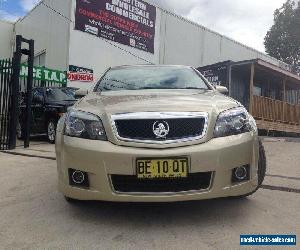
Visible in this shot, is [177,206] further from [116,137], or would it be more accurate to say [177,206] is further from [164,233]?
[116,137]

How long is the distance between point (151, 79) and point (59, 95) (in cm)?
626

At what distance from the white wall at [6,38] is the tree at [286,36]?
72.0 ft

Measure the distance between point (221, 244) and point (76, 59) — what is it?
12952 mm

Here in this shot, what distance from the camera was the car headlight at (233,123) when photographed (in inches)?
121

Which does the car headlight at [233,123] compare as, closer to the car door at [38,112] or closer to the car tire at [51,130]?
the car tire at [51,130]

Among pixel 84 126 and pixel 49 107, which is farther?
pixel 49 107

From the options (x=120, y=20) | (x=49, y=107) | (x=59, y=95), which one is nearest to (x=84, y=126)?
(x=49, y=107)

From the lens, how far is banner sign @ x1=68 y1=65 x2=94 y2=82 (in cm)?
1409

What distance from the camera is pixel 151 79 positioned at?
4.43 meters

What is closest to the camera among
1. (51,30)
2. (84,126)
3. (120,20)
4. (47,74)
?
(84,126)

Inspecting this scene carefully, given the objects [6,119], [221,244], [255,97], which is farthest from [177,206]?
[255,97]

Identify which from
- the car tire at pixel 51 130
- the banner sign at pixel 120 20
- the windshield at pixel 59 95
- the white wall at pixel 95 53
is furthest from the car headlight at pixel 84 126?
the banner sign at pixel 120 20

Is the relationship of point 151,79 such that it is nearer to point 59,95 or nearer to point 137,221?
point 137,221

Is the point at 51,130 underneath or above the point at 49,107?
underneath
